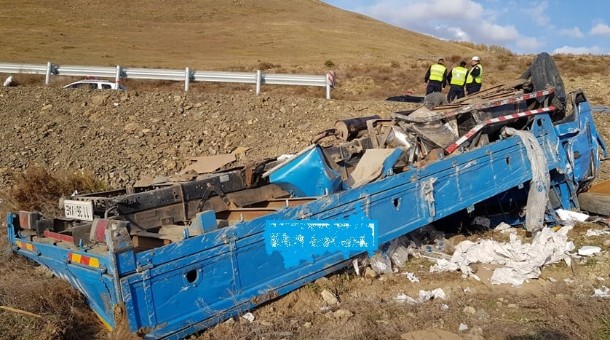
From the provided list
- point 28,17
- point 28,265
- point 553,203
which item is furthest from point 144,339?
point 28,17

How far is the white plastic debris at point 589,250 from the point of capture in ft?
19.8

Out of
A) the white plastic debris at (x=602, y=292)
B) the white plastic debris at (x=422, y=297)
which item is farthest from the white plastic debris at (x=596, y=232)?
the white plastic debris at (x=422, y=297)

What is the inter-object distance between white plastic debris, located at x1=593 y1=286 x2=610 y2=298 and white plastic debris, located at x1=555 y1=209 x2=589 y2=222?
197cm

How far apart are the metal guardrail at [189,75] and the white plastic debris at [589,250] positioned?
293 inches

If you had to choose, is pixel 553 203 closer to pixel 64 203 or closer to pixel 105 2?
pixel 64 203

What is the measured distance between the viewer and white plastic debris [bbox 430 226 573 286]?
18.0ft

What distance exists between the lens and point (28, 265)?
572 centimetres

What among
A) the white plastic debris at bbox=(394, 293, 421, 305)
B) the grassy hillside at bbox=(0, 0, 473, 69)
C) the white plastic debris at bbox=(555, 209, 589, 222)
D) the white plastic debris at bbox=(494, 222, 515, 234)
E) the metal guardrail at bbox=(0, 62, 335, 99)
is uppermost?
the grassy hillside at bbox=(0, 0, 473, 69)

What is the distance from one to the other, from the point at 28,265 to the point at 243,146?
5.12m

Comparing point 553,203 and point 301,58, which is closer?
point 553,203

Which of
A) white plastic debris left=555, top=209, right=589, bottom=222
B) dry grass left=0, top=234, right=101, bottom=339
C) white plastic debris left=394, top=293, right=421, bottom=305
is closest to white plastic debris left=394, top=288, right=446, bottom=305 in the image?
white plastic debris left=394, top=293, right=421, bottom=305

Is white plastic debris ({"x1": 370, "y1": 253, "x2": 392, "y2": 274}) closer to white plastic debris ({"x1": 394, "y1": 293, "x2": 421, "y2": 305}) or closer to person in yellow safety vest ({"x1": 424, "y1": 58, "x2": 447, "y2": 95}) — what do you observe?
white plastic debris ({"x1": 394, "y1": 293, "x2": 421, "y2": 305})

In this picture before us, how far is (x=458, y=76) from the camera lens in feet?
36.7

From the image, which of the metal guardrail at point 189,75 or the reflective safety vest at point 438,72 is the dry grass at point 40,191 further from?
the reflective safety vest at point 438,72
